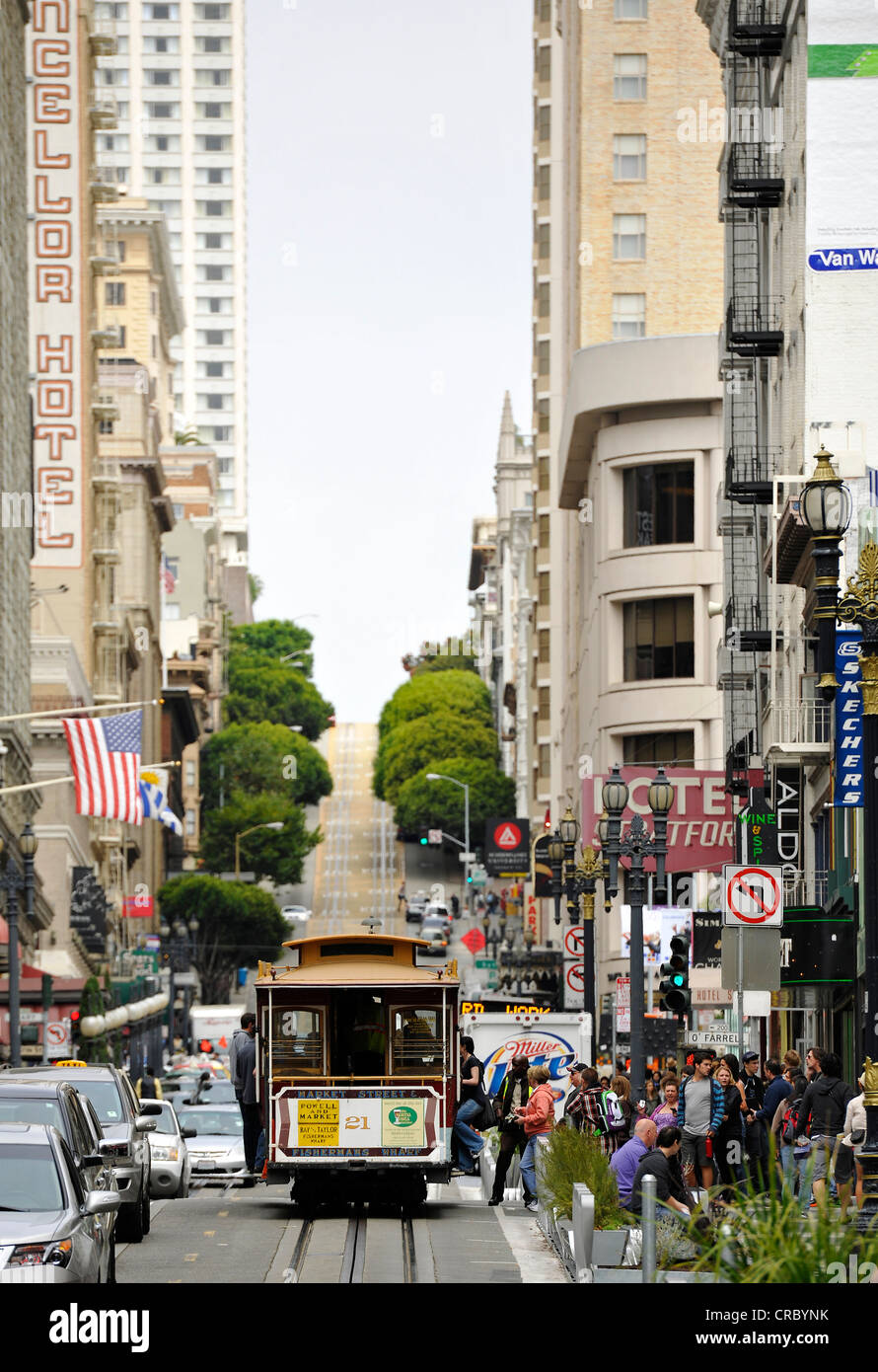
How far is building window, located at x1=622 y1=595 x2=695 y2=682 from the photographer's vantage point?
240 feet

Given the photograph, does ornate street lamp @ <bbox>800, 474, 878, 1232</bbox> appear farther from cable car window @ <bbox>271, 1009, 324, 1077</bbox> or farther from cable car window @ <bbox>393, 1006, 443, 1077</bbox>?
cable car window @ <bbox>271, 1009, 324, 1077</bbox>

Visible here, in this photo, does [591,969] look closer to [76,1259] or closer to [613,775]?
[613,775]

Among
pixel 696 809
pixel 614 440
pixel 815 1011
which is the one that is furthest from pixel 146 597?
pixel 815 1011

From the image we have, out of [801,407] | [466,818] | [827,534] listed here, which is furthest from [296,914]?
[827,534]

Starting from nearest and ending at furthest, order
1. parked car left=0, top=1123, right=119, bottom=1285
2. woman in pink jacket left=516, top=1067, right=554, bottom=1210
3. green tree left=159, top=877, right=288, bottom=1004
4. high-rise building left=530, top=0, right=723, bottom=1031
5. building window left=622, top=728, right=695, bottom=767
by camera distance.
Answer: parked car left=0, top=1123, right=119, bottom=1285, woman in pink jacket left=516, top=1067, right=554, bottom=1210, building window left=622, top=728, right=695, bottom=767, high-rise building left=530, top=0, right=723, bottom=1031, green tree left=159, top=877, right=288, bottom=1004

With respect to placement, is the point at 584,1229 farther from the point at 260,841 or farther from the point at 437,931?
the point at 260,841

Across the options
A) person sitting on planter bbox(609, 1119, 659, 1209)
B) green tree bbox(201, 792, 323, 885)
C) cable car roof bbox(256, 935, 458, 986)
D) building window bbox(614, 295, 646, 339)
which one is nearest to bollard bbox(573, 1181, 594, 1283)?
person sitting on planter bbox(609, 1119, 659, 1209)

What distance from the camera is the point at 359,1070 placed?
26156 millimetres

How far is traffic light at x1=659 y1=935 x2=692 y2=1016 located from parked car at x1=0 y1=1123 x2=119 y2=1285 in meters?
16.9

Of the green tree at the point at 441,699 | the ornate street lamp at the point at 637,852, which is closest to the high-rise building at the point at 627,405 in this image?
the ornate street lamp at the point at 637,852

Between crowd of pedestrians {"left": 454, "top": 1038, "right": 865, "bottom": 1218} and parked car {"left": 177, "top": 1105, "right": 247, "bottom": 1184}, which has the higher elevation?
crowd of pedestrians {"left": 454, "top": 1038, "right": 865, "bottom": 1218}

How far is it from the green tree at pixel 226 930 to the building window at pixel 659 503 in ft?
170

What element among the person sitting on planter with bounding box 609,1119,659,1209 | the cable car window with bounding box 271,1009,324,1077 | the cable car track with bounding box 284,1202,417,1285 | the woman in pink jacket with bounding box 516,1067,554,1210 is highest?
the cable car window with bounding box 271,1009,324,1077

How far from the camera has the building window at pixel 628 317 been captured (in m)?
90.7
